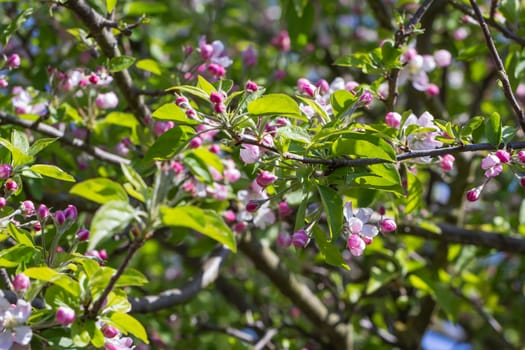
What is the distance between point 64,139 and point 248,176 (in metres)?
0.68

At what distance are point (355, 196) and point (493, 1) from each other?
0.82 meters

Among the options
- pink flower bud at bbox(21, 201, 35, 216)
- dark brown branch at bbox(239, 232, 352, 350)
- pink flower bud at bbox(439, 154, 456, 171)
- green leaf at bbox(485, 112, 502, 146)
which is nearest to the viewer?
green leaf at bbox(485, 112, 502, 146)

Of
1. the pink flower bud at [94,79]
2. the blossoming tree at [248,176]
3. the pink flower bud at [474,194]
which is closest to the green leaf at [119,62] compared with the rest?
the blossoming tree at [248,176]

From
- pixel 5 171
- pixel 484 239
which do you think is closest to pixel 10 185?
pixel 5 171

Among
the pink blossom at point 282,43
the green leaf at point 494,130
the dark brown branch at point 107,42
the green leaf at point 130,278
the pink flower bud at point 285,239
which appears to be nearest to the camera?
the green leaf at point 130,278

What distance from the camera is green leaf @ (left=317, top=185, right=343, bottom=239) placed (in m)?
1.68

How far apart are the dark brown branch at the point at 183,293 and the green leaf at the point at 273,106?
0.98m

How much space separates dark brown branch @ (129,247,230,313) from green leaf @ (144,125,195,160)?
78 centimetres

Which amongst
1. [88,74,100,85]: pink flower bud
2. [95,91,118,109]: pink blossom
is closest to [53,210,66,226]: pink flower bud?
[88,74,100,85]: pink flower bud

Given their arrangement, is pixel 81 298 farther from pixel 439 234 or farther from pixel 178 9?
pixel 178 9

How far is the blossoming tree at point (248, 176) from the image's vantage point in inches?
64.2

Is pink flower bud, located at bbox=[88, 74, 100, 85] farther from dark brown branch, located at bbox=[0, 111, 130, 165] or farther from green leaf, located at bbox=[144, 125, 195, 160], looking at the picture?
green leaf, located at bbox=[144, 125, 195, 160]

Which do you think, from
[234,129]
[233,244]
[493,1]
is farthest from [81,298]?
[493,1]

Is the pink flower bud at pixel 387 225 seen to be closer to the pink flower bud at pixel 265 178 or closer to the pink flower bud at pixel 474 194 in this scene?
the pink flower bud at pixel 474 194
